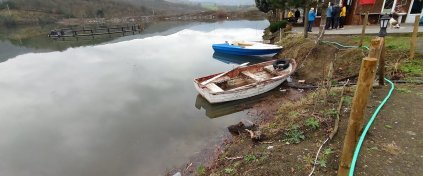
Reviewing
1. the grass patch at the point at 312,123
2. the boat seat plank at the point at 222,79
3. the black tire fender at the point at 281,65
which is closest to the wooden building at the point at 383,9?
the black tire fender at the point at 281,65

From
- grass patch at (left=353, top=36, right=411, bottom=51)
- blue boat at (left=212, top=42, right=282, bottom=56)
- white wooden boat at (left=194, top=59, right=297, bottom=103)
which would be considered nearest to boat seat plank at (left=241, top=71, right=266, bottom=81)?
white wooden boat at (left=194, top=59, right=297, bottom=103)

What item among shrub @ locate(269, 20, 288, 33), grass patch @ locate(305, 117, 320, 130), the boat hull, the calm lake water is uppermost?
shrub @ locate(269, 20, 288, 33)

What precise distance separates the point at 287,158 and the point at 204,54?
16.8 meters

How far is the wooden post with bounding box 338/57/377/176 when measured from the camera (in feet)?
10.5

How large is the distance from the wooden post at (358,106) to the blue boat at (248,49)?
14.5 metres

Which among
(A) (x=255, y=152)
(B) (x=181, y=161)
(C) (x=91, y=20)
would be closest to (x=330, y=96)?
(A) (x=255, y=152)

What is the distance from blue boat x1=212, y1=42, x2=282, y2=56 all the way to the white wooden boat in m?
3.55

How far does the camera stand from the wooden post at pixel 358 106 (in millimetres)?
3193

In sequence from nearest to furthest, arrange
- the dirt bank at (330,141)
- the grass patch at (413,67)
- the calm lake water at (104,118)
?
the dirt bank at (330,141), the calm lake water at (104,118), the grass patch at (413,67)

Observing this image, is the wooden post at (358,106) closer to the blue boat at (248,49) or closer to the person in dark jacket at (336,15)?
the blue boat at (248,49)

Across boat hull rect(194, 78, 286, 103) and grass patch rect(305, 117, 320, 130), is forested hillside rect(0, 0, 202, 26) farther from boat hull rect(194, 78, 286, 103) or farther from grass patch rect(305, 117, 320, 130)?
grass patch rect(305, 117, 320, 130)

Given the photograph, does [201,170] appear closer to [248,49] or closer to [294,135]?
[294,135]

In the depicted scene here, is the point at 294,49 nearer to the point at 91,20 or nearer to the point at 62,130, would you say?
the point at 62,130

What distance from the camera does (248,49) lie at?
60.6 feet
